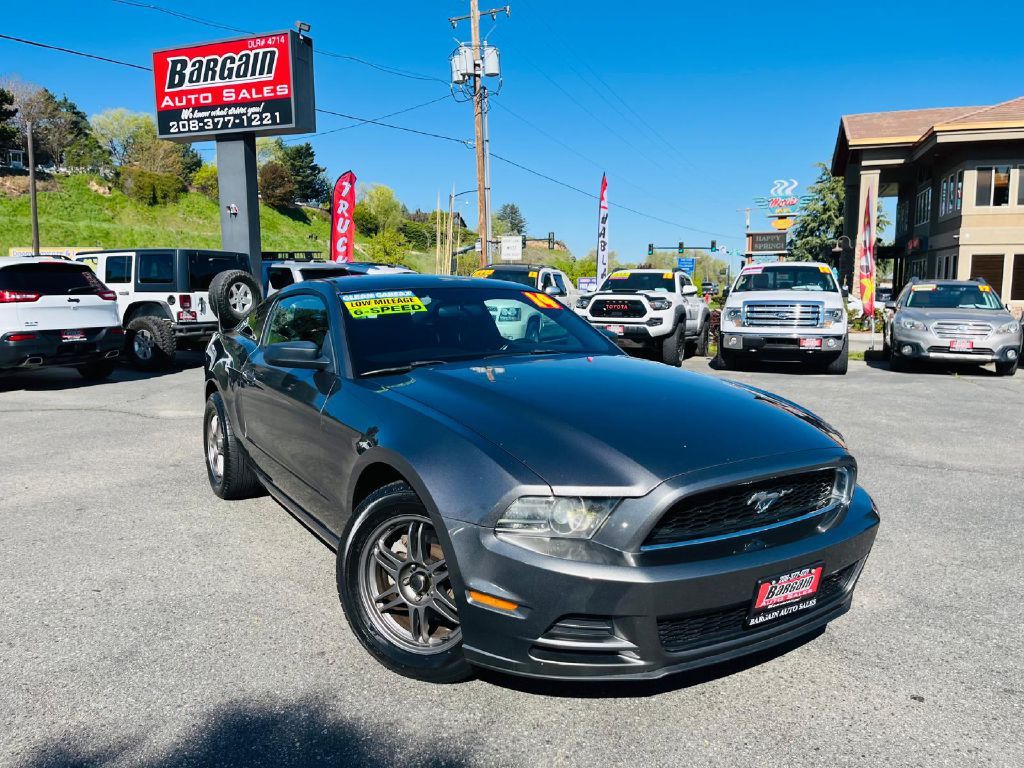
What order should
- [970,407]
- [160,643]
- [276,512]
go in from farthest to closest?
[970,407] → [276,512] → [160,643]

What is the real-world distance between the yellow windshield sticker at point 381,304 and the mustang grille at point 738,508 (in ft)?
6.51

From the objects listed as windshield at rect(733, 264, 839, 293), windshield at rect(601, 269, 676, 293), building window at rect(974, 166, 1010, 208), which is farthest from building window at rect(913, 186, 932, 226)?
windshield at rect(733, 264, 839, 293)

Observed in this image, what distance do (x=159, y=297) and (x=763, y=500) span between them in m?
12.3

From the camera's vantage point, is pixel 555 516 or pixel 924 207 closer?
pixel 555 516

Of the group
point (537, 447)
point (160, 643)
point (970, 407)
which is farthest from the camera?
point (970, 407)

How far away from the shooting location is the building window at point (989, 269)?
1012 inches

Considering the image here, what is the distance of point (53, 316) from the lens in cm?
1008

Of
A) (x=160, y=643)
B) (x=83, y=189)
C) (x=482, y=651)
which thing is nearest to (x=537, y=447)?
(x=482, y=651)

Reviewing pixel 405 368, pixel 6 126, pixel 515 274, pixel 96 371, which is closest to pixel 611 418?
pixel 405 368

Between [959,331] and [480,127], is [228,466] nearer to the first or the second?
[959,331]

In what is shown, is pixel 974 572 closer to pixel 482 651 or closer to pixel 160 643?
pixel 482 651

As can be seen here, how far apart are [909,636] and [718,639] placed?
4.24 ft

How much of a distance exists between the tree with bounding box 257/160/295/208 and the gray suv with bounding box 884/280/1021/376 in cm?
6386

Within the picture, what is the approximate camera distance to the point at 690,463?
8.24 feet
